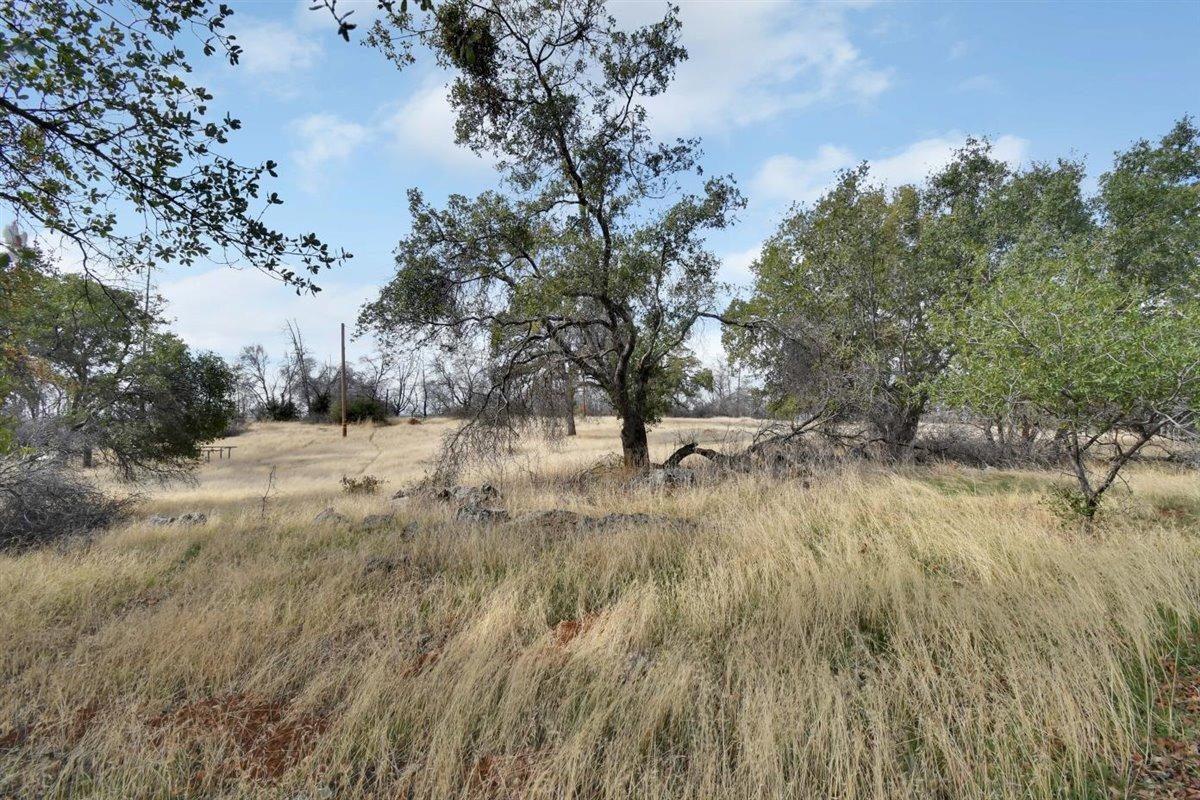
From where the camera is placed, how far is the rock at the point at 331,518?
28.7 ft

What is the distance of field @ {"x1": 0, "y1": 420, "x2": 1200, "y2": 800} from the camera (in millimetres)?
2682

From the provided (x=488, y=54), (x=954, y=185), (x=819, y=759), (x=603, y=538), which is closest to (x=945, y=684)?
(x=819, y=759)

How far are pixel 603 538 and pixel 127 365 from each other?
20.5 m

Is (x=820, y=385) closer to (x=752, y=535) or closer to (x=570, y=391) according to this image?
(x=570, y=391)

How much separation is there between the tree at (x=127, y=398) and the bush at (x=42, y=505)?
2353mm

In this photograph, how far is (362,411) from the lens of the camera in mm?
45188

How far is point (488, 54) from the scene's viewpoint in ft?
31.9

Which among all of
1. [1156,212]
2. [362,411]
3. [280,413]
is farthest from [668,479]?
[280,413]

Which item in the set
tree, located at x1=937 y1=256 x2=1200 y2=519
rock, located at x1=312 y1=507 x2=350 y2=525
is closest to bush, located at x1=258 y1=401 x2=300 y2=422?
rock, located at x1=312 y1=507 x2=350 y2=525

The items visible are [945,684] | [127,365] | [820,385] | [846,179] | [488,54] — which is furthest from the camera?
[127,365]

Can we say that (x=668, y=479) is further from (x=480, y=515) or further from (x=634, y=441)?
(x=480, y=515)

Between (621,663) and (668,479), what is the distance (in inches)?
287

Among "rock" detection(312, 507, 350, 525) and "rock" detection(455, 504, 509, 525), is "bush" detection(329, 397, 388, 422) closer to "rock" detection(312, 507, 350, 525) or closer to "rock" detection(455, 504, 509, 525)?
"rock" detection(312, 507, 350, 525)

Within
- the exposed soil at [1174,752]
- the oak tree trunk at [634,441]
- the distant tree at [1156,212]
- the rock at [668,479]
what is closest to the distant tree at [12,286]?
the exposed soil at [1174,752]
